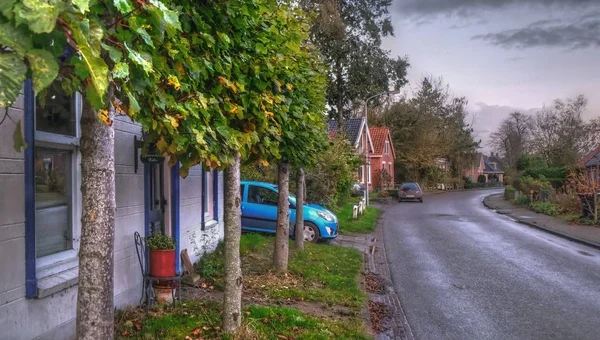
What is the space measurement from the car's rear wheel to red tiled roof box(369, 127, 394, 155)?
126 ft

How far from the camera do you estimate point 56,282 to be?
Result: 4.50m

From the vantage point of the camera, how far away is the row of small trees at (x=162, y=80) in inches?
73.8

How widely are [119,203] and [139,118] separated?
8.80 feet

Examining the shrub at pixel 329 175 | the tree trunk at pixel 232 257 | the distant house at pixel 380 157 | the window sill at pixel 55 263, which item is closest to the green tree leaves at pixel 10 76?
the window sill at pixel 55 263

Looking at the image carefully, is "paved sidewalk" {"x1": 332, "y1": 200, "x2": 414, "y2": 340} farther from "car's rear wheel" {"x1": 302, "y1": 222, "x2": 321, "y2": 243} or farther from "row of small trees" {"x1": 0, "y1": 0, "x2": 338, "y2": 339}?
"row of small trees" {"x1": 0, "y1": 0, "x2": 338, "y2": 339}

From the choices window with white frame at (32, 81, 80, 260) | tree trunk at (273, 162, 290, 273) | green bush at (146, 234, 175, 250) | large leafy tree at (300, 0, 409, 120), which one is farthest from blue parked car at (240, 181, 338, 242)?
large leafy tree at (300, 0, 409, 120)

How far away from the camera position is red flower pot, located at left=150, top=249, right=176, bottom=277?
637 centimetres

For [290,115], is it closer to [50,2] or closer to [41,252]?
[41,252]

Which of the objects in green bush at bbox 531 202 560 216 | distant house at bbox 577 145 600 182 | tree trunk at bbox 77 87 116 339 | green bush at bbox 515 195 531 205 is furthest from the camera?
green bush at bbox 515 195 531 205

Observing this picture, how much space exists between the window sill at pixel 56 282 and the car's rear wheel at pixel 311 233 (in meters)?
9.85

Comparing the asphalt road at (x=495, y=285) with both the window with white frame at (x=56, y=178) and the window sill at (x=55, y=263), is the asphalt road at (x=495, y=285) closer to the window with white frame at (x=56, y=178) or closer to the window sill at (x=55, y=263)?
the window sill at (x=55, y=263)

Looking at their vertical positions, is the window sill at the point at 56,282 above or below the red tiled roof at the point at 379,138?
below

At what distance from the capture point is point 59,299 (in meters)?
4.62

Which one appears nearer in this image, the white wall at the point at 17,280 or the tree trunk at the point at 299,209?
the white wall at the point at 17,280
